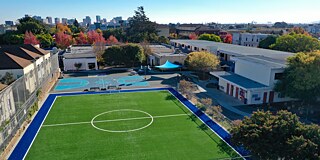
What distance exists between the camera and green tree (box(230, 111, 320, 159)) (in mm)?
13086

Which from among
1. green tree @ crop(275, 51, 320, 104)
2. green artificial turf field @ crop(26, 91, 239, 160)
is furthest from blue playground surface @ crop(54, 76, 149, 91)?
green tree @ crop(275, 51, 320, 104)

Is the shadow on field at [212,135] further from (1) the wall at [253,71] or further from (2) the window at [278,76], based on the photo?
(2) the window at [278,76]

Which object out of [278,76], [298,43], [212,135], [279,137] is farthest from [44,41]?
[279,137]

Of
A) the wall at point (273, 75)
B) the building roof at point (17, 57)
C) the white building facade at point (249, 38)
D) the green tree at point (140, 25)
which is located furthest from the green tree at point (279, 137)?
the green tree at point (140, 25)

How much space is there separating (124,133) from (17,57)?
1953cm

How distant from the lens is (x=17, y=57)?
32.2 metres

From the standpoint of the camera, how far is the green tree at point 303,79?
27156 mm

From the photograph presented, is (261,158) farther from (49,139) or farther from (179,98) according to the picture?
(179,98)

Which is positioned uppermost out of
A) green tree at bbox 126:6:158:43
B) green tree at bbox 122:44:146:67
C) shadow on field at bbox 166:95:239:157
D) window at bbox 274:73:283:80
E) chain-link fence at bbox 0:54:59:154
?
green tree at bbox 126:6:158:43

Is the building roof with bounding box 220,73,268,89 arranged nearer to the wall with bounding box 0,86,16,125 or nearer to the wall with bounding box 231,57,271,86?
the wall with bounding box 231,57,271,86

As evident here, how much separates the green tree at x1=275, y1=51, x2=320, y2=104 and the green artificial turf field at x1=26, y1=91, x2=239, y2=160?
1179cm

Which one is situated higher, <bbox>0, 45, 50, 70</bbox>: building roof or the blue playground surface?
<bbox>0, 45, 50, 70</bbox>: building roof

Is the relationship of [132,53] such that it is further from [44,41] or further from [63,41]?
[44,41]

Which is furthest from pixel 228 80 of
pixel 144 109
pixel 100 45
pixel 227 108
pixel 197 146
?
pixel 100 45
